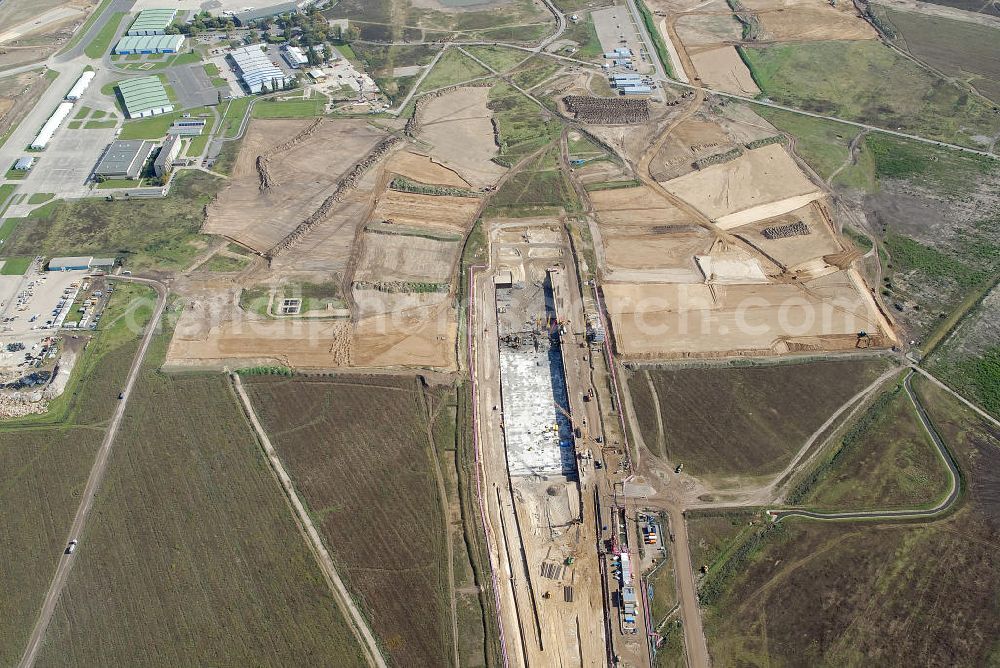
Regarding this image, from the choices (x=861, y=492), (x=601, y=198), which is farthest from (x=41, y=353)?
(x=861, y=492)

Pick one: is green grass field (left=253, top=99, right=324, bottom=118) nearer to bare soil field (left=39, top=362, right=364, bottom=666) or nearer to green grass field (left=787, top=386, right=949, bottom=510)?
bare soil field (left=39, top=362, right=364, bottom=666)

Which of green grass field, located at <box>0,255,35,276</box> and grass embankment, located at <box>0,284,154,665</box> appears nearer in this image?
grass embankment, located at <box>0,284,154,665</box>

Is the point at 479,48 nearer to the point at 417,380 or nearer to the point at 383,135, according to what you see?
the point at 383,135

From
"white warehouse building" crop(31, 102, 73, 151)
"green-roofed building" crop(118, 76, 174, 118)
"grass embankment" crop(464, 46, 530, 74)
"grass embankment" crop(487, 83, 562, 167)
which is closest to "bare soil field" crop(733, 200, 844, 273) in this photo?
"grass embankment" crop(487, 83, 562, 167)

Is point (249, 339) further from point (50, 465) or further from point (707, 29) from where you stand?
point (707, 29)

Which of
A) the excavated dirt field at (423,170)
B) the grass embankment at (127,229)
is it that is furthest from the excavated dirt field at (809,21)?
the grass embankment at (127,229)

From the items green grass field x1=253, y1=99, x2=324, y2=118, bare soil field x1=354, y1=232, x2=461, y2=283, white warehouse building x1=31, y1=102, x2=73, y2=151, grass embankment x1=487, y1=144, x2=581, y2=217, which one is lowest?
bare soil field x1=354, y1=232, x2=461, y2=283
